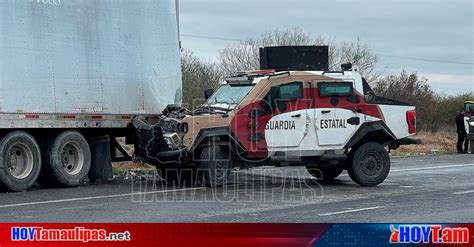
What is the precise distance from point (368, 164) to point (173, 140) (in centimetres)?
389

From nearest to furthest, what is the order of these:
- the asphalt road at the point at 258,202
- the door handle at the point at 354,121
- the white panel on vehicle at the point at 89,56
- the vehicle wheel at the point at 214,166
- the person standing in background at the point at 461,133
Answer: the asphalt road at the point at 258,202, the white panel on vehicle at the point at 89,56, the vehicle wheel at the point at 214,166, the door handle at the point at 354,121, the person standing in background at the point at 461,133

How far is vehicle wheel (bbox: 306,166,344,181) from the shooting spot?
16203 millimetres

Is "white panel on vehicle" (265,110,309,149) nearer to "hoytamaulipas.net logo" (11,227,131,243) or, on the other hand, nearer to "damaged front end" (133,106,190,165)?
"damaged front end" (133,106,190,165)

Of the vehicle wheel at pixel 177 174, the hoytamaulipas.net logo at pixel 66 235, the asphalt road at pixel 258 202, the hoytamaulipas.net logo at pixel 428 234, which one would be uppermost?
the hoytamaulipas.net logo at pixel 66 235

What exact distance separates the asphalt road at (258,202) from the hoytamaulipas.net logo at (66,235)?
5.68m

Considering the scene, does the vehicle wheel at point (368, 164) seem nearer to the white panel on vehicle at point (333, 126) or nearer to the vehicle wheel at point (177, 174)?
the white panel on vehicle at point (333, 126)

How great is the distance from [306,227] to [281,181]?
12.0 meters

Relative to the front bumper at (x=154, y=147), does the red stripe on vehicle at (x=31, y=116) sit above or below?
above

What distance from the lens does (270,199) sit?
1304cm

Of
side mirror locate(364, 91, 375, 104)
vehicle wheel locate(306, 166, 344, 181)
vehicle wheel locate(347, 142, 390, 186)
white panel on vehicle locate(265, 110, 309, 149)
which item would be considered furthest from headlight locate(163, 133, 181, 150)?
side mirror locate(364, 91, 375, 104)

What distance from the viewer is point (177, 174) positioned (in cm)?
1577

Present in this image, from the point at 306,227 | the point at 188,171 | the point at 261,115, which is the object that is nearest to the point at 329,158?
the point at 261,115

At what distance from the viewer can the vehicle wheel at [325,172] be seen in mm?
16203

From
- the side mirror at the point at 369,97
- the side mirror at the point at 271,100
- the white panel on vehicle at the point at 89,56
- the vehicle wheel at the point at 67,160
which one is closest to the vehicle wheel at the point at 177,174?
the white panel on vehicle at the point at 89,56
